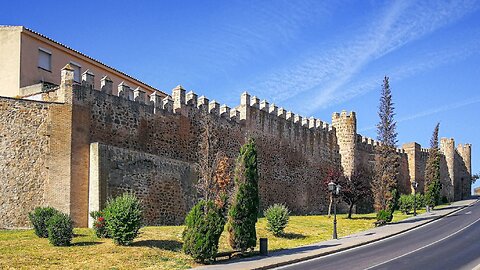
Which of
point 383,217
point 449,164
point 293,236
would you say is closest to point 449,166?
point 449,164

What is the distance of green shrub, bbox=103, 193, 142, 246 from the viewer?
60.6 feet

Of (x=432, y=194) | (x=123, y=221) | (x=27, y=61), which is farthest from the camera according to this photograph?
(x=432, y=194)

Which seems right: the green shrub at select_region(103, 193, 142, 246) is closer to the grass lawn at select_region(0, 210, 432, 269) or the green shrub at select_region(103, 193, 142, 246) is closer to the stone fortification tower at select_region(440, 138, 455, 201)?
the grass lawn at select_region(0, 210, 432, 269)

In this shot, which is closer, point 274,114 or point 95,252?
point 95,252

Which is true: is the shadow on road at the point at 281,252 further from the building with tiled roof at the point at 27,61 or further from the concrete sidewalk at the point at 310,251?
the building with tiled roof at the point at 27,61

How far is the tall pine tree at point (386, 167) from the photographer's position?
3575 centimetres

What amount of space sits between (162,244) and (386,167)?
75.6 ft

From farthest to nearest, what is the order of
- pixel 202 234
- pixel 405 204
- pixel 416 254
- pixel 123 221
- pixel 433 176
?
pixel 433 176
pixel 405 204
pixel 416 254
pixel 123 221
pixel 202 234

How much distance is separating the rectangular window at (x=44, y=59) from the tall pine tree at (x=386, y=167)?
22604 mm

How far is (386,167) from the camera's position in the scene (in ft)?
125

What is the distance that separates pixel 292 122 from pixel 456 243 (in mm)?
18800

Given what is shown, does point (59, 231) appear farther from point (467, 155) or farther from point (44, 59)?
point (467, 155)

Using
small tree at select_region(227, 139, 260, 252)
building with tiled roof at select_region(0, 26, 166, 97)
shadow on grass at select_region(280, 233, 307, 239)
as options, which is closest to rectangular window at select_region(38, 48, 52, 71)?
building with tiled roof at select_region(0, 26, 166, 97)

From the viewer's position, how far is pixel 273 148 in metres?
37.5
